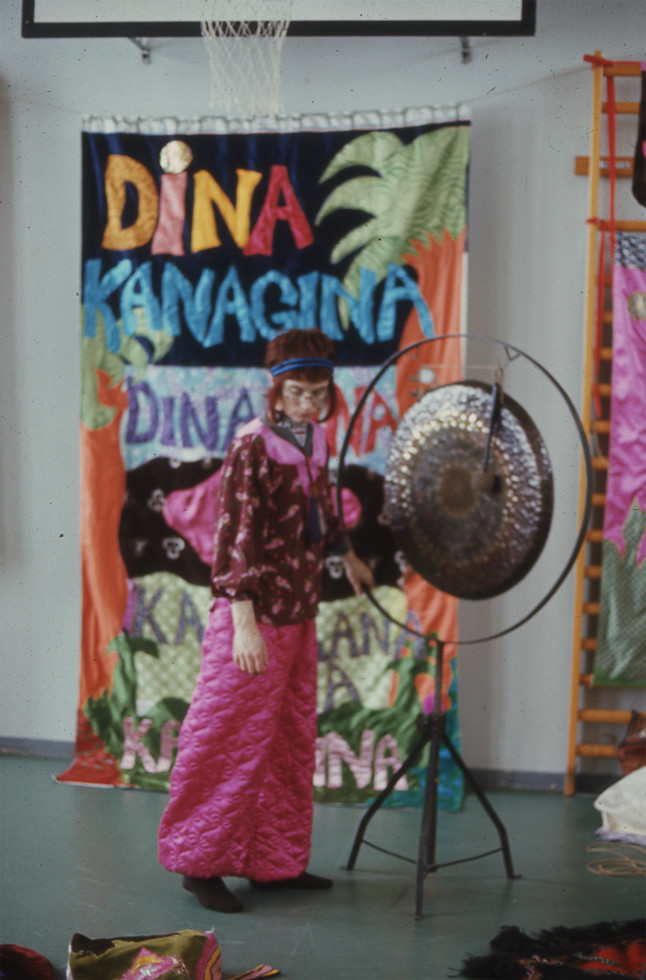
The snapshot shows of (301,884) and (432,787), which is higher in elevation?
(432,787)

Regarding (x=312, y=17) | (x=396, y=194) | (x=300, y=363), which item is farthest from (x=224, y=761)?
(x=312, y=17)

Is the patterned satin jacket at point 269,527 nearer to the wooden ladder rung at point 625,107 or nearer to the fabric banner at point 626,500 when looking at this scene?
the fabric banner at point 626,500

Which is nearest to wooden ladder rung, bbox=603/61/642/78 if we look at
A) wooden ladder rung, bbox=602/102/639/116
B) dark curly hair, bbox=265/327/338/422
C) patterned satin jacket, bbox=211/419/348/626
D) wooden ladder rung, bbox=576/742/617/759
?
wooden ladder rung, bbox=602/102/639/116

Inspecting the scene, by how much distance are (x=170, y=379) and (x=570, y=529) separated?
1.48m

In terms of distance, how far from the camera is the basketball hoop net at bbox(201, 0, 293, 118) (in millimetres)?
2994

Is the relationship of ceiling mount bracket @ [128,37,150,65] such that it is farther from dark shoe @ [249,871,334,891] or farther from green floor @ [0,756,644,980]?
dark shoe @ [249,871,334,891]

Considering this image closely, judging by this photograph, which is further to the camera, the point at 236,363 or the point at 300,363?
the point at 236,363

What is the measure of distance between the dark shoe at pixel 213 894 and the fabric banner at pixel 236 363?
87cm

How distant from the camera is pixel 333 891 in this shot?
2590mm

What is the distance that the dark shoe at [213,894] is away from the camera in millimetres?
2438

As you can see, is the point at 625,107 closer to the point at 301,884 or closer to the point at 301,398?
the point at 301,398

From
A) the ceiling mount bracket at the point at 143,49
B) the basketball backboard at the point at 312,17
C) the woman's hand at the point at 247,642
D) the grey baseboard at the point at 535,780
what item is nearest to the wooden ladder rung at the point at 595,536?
the grey baseboard at the point at 535,780

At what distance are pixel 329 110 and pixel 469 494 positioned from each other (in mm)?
1687

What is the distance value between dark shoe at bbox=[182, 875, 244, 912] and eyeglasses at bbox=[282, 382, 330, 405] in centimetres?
125
